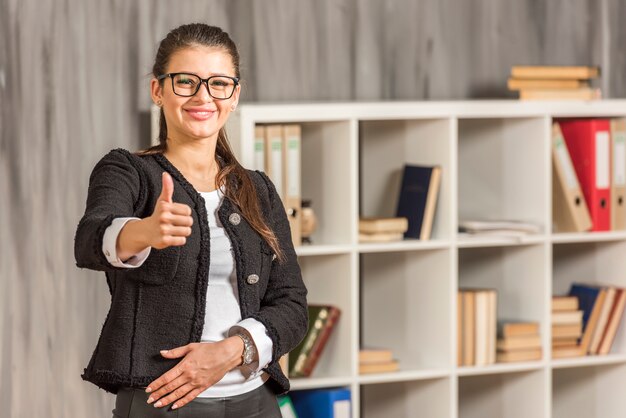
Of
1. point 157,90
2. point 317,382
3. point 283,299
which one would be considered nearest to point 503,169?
point 317,382

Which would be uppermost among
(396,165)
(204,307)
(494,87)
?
(494,87)

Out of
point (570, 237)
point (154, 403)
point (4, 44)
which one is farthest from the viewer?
point (570, 237)

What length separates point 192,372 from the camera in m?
1.70

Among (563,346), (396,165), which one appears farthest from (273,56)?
(563,346)

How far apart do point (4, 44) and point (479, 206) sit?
5.35 feet

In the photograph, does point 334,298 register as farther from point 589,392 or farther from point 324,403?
point 589,392

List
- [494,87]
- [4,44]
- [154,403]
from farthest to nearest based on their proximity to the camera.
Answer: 1. [494,87]
2. [4,44]
3. [154,403]

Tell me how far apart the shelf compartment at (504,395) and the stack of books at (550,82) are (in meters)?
0.90

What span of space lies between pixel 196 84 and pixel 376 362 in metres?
1.80

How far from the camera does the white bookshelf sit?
329 cm

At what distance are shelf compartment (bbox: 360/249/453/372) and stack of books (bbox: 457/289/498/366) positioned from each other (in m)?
0.10

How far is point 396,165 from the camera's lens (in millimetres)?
3621

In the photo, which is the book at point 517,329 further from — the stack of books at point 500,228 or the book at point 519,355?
the stack of books at point 500,228

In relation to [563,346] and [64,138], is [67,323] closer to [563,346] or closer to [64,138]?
[64,138]
